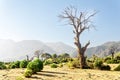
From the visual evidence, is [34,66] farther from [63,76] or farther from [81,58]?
[81,58]

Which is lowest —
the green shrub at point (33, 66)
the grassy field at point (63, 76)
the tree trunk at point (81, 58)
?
the grassy field at point (63, 76)

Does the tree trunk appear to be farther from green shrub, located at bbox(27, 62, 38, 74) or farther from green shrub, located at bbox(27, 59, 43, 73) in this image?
green shrub, located at bbox(27, 62, 38, 74)

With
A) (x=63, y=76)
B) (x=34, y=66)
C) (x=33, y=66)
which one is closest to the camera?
(x=63, y=76)

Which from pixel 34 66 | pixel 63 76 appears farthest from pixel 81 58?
pixel 63 76

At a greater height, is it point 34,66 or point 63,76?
point 34,66

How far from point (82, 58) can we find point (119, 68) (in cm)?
635

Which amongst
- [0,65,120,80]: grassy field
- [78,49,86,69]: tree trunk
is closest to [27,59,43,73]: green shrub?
[0,65,120,80]: grassy field

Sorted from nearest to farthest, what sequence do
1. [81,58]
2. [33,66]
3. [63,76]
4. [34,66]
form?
[63,76] → [33,66] → [34,66] → [81,58]

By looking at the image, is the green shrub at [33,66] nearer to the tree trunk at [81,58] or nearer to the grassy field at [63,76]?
the grassy field at [63,76]

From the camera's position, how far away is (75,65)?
1534 inches

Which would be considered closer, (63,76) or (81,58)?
(63,76)

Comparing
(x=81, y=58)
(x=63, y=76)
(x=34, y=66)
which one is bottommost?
(x=63, y=76)

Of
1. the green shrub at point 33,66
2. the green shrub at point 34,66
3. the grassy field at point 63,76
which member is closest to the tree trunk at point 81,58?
the grassy field at point 63,76

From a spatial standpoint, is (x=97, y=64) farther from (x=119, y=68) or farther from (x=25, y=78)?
(x=25, y=78)
